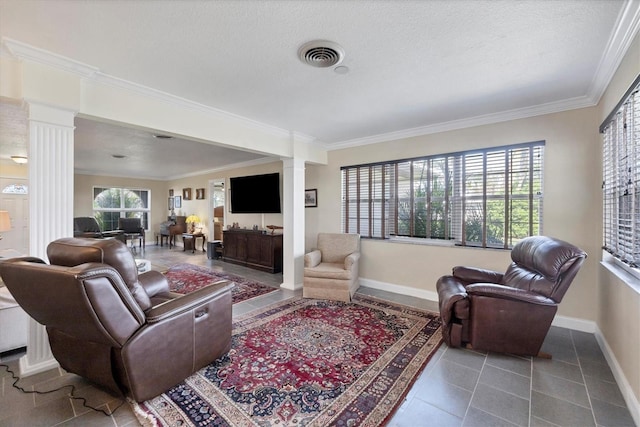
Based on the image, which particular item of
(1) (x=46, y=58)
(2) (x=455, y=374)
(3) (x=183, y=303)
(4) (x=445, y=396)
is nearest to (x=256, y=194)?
(1) (x=46, y=58)

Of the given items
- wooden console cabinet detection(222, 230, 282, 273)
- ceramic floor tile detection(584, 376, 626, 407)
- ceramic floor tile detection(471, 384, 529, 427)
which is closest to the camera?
ceramic floor tile detection(471, 384, 529, 427)

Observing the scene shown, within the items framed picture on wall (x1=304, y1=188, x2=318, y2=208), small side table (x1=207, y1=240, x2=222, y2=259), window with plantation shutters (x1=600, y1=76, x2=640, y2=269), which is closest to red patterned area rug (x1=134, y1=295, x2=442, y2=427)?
window with plantation shutters (x1=600, y1=76, x2=640, y2=269)

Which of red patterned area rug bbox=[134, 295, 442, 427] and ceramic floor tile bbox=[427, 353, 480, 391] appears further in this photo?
ceramic floor tile bbox=[427, 353, 480, 391]

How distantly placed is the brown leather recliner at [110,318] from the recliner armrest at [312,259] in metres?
1.87

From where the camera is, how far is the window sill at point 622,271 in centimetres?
179

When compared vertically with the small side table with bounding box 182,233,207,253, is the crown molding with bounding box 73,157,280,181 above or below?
above

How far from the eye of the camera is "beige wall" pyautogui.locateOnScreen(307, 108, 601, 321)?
277cm

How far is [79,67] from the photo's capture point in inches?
83.0

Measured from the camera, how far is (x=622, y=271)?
6.94 ft

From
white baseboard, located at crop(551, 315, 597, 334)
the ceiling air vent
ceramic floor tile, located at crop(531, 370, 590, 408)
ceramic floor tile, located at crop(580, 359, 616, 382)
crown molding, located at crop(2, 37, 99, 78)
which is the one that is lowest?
ceramic floor tile, located at crop(531, 370, 590, 408)

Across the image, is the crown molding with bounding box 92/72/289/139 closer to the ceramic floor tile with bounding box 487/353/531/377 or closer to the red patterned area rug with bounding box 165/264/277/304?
the red patterned area rug with bounding box 165/264/277/304

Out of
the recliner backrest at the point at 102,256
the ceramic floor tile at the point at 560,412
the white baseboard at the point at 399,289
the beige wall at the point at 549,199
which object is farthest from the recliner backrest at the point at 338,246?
the recliner backrest at the point at 102,256

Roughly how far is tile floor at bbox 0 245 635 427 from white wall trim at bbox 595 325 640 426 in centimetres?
4

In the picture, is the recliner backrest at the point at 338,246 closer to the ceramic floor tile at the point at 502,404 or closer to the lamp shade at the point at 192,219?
the ceramic floor tile at the point at 502,404
